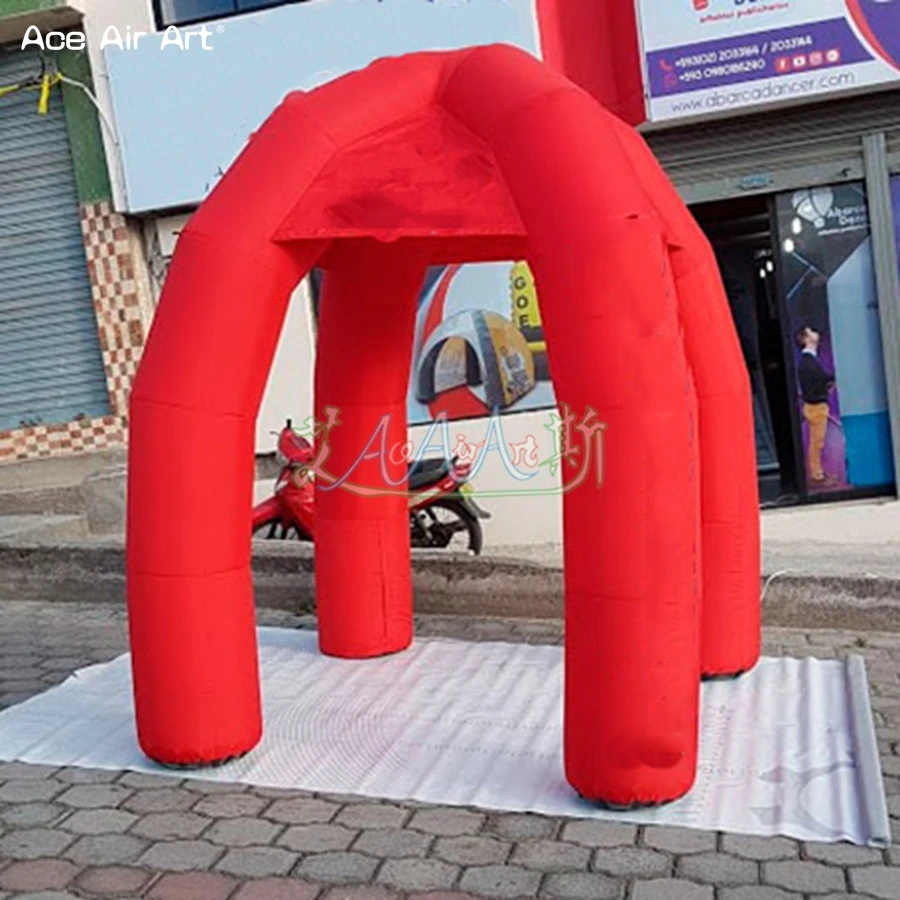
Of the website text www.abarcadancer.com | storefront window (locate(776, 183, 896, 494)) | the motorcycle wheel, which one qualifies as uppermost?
the website text www.abarcadancer.com

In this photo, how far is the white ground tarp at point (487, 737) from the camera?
3.61 m

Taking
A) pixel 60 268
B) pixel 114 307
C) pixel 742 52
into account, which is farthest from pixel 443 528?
pixel 60 268

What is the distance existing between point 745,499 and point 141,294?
21.1ft

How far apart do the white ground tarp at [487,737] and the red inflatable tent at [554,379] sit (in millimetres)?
202

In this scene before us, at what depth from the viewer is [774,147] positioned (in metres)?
8.60

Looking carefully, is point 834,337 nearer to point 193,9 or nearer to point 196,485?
point 193,9

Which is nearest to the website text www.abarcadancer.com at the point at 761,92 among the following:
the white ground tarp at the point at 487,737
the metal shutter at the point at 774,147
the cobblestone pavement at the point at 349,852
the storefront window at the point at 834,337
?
the metal shutter at the point at 774,147

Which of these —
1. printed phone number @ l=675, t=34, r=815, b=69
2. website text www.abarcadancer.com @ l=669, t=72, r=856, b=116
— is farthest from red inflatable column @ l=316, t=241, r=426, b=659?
printed phone number @ l=675, t=34, r=815, b=69

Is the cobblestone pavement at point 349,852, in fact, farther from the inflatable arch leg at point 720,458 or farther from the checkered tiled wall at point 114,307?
the checkered tiled wall at point 114,307

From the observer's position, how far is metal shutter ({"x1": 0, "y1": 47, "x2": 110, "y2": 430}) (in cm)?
970

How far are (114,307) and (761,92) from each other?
222 inches

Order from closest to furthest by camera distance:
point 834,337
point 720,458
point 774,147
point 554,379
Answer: point 554,379, point 720,458, point 774,147, point 834,337

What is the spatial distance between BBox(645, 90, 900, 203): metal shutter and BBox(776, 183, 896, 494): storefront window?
0.63ft

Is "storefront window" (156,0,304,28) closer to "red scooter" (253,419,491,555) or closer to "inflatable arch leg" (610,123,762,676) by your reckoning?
"red scooter" (253,419,491,555)
